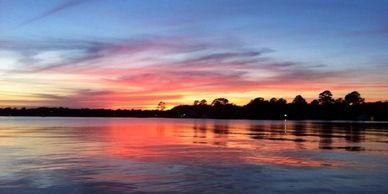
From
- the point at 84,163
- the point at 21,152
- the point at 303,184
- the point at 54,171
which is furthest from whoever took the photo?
the point at 21,152

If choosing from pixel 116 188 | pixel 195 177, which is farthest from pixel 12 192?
pixel 195 177

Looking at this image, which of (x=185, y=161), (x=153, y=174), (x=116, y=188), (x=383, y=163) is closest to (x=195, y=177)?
(x=153, y=174)

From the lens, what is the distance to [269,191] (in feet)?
49.6

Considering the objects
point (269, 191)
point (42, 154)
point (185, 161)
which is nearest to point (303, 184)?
point (269, 191)

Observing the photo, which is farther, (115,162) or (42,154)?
(42,154)

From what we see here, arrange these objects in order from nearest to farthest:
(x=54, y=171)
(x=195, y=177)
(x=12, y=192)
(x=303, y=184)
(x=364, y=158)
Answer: (x=12, y=192), (x=303, y=184), (x=195, y=177), (x=54, y=171), (x=364, y=158)

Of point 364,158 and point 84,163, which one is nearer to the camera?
point 84,163

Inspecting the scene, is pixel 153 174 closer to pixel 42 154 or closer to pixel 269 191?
pixel 269 191

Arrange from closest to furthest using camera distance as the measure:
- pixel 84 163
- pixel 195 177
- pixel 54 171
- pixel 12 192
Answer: pixel 12 192 < pixel 195 177 < pixel 54 171 < pixel 84 163

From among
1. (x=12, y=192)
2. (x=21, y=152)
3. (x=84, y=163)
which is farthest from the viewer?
(x=21, y=152)

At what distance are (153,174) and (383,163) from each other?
37.1 ft

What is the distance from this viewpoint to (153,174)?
18562mm

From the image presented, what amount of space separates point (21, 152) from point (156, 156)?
7.76 meters

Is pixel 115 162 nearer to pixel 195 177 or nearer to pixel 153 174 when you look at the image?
pixel 153 174
